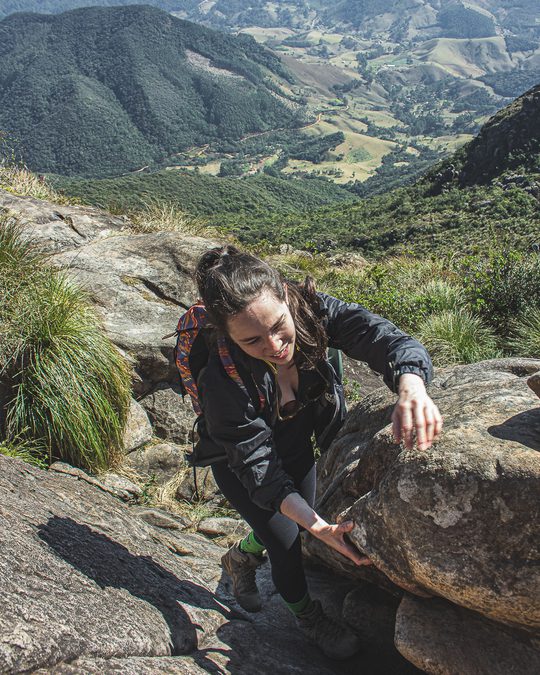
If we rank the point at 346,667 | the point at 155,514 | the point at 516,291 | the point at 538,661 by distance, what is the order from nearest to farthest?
the point at 538,661 → the point at 346,667 → the point at 155,514 → the point at 516,291

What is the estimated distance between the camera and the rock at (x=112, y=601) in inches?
80.5

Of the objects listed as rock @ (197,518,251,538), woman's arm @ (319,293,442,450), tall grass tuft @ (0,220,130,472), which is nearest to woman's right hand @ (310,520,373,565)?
woman's arm @ (319,293,442,450)

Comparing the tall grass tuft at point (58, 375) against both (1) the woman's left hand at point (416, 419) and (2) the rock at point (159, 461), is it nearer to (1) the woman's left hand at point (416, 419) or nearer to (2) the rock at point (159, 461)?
(2) the rock at point (159, 461)

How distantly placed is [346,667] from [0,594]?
183 cm

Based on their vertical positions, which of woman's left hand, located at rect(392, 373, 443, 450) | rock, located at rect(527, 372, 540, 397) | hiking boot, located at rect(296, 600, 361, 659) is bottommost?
hiking boot, located at rect(296, 600, 361, 659)

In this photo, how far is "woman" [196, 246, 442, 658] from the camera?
257 cm

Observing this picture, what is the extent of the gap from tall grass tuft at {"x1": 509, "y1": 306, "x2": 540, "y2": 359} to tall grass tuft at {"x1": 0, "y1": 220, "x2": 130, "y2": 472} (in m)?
5.11

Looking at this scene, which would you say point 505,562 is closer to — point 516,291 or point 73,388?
point 73,388

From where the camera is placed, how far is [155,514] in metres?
4.45

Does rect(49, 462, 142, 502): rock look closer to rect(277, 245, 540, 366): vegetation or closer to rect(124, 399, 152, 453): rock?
rect(124, 399, 152, 453): rock

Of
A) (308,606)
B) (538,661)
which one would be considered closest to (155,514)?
(308,606)

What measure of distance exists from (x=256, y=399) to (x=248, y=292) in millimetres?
567

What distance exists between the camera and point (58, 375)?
473cm

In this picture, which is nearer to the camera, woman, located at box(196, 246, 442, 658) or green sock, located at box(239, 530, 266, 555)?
woman, located at box(196, 246, 442, 658)
